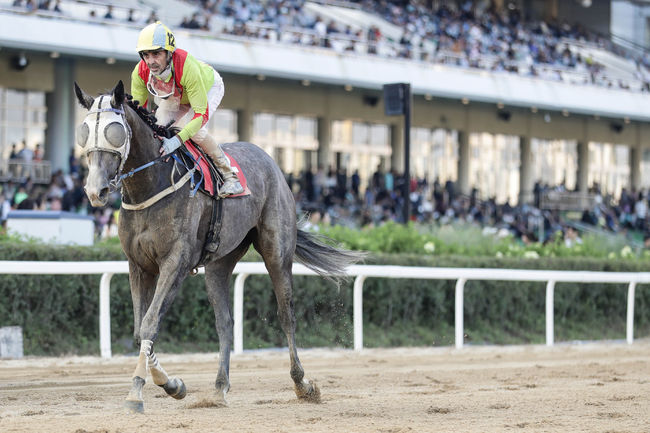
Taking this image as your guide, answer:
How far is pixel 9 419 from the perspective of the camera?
473cm

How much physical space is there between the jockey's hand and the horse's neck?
0.05 m

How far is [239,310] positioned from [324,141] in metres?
18.6

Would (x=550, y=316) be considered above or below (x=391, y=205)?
below

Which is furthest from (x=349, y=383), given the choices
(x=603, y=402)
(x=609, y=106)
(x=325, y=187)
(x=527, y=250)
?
(x=609, y=106)

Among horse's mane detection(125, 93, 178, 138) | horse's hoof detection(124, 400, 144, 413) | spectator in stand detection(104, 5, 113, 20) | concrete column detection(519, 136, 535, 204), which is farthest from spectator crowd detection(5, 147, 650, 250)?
horse's hoof detection(124, 400, 144, 413)

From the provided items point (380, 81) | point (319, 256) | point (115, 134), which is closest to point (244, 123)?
point (380, 81)

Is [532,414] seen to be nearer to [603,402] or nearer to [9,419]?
[603,402]

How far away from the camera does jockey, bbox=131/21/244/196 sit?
17.5 ft

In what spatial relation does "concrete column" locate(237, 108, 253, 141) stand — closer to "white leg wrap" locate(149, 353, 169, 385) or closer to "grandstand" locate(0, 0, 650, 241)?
"grandstand" locate(0, 0, 650, 241)

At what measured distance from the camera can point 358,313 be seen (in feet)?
30.4

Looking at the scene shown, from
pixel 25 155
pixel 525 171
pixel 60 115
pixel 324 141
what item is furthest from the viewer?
pixel 525 171

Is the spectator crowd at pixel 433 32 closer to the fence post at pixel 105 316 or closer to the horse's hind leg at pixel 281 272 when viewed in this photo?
the fence post at pixel 105 316

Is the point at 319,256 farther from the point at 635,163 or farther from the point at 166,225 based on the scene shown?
the point at 635,163

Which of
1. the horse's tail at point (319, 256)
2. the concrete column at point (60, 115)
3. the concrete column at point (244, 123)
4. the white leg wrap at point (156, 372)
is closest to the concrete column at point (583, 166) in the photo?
the concrete column at point (244, 123)
